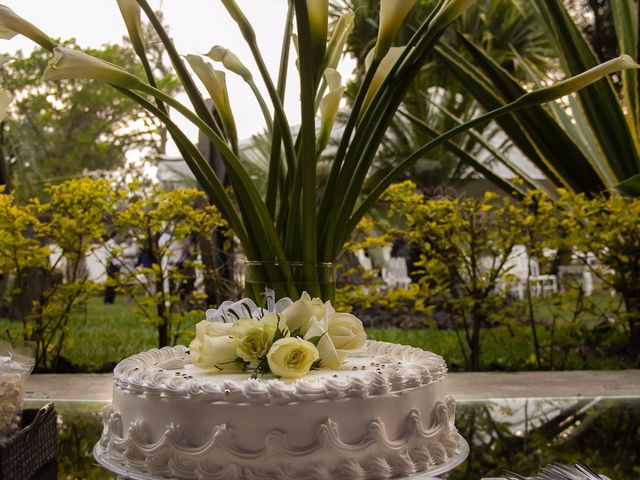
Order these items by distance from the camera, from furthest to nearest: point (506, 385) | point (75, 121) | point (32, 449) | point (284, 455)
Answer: point (75, 121), point (506, 385), point (32, 449), point (284, 455)

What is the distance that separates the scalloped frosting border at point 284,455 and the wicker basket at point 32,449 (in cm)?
12

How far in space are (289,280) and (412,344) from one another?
2.85 m

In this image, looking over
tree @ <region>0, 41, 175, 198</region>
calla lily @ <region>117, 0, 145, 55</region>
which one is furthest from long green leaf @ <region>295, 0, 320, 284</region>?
tree @ <region>0, 41, 175, 198</region>

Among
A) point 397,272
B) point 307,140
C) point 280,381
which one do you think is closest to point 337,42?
point 307,140

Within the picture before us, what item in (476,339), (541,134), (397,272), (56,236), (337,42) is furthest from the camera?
(397,272)

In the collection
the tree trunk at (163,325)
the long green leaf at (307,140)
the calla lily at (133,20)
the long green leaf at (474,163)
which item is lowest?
the tree trunk at (163,325)

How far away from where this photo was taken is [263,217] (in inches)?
44.6

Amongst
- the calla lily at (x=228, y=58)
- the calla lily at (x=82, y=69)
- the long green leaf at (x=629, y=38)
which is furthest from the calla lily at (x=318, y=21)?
the long green leaf at (x=629, y=38)

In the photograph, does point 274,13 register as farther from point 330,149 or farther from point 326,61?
point 330,149

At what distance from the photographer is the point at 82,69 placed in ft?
3.12

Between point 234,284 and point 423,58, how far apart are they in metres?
2.17

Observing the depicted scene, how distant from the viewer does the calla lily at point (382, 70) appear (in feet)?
4.02

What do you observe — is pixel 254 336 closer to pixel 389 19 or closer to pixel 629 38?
pixel 389 19

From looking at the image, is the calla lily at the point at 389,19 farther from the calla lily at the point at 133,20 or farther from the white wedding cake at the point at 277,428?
the white wedding cake at the point at 277,428
